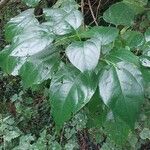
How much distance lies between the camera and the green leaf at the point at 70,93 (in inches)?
29.2

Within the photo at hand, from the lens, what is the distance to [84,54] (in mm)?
710

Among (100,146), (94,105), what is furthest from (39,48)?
(100,146)

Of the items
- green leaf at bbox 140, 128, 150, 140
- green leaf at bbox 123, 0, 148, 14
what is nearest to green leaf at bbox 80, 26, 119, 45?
green leaf at bbox 123, 0, 148, 14

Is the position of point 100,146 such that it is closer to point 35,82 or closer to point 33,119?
point 33,119

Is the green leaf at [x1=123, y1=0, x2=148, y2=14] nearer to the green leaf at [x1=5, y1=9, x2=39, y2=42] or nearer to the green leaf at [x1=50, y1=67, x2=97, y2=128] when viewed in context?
the green leaf at [x1=5, y1=9, x2=39, y2=42]

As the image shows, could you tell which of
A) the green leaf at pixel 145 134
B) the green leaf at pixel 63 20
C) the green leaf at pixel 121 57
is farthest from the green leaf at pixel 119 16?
the green leaf at pixel 145 134

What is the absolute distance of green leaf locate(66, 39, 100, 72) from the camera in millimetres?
696

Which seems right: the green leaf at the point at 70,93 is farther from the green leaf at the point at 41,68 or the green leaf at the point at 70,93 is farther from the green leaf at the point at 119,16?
the green leaf at the point at 119,16

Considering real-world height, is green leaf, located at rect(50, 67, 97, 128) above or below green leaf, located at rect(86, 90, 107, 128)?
above

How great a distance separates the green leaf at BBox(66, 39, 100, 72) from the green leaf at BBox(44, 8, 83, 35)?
78mm

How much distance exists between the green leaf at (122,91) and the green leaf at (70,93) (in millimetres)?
28

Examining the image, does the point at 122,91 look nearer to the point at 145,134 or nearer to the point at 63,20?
the point at 63,20

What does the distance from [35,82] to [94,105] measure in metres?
0.15

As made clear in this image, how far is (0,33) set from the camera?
2387 mm
